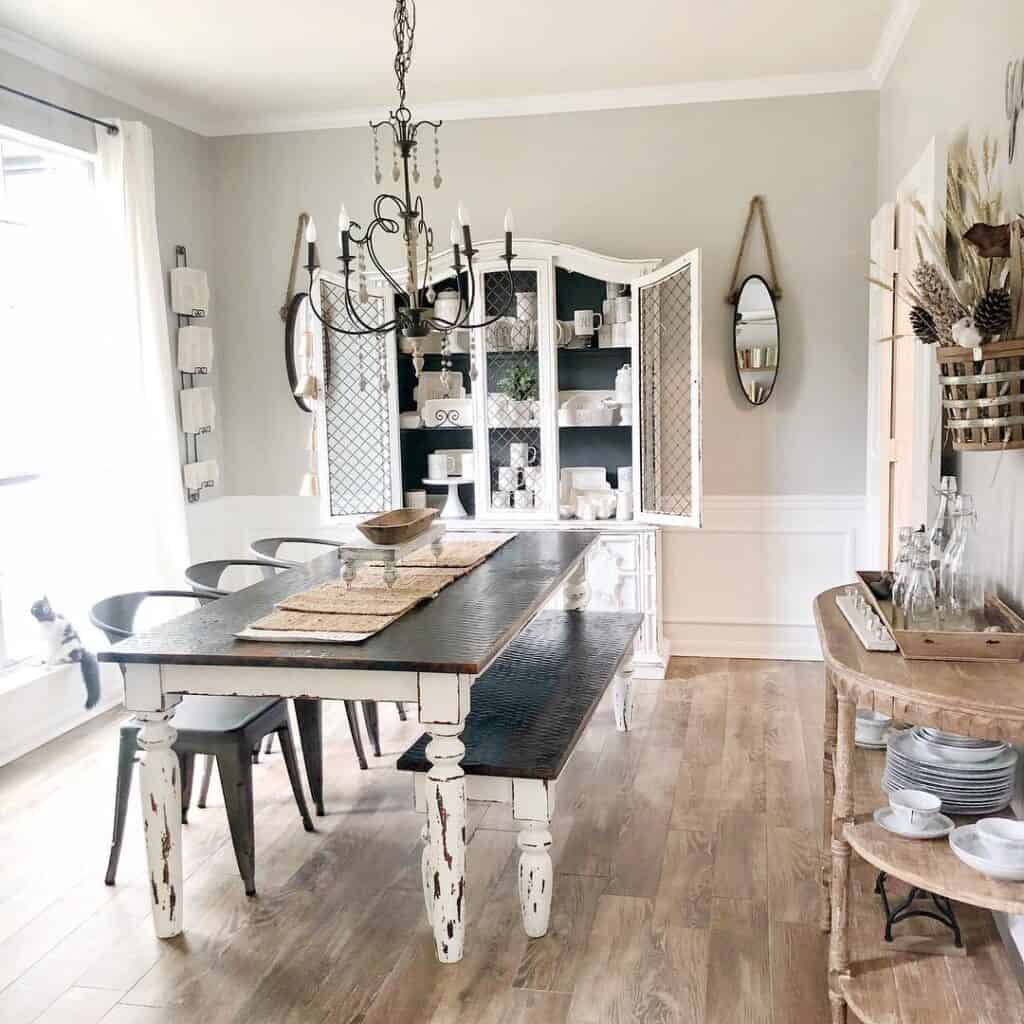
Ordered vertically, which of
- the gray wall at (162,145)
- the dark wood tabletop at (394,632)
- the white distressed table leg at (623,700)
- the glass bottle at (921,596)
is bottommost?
the white distressed table leg at (623,700)

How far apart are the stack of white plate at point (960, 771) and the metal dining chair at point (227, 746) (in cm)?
163

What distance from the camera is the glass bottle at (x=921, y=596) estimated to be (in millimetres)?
2168

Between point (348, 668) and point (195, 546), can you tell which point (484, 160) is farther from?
point (348, 668)

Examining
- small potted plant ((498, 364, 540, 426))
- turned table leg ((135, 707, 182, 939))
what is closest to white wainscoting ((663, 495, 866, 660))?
small potted plant ((498, 364, 540, 426))

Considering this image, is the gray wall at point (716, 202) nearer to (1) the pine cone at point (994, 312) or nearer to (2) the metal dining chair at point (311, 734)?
(2) the metal dining chair at point (311, 734)

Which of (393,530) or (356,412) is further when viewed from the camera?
Answer: (356,412)

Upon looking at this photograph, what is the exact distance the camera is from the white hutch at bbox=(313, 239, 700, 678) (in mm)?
4711

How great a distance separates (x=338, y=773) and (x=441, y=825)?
1448mm

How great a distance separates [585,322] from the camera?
193 inches

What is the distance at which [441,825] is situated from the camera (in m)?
2.37

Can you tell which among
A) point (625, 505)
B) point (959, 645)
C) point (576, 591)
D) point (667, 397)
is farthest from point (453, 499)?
point (959, 645)

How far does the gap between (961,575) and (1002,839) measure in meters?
0.54

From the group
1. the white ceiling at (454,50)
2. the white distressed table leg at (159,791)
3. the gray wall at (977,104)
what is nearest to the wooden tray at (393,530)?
the white distressed table leg at (159,791)

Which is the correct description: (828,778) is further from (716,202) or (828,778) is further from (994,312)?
(716,202)
